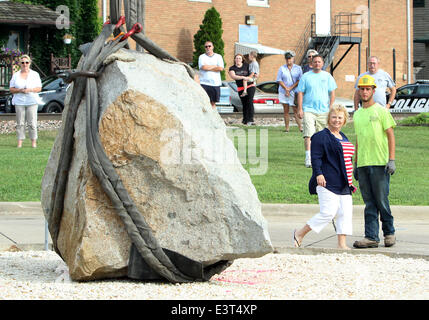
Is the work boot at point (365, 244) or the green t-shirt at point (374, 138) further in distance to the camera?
the green t-shirt at point (374, 138)

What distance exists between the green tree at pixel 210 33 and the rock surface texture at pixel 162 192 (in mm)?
30124

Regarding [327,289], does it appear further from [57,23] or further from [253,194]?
[57,23]

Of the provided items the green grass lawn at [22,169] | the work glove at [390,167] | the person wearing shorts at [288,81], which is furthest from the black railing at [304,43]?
the work glove at [390,167]

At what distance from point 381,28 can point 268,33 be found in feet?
26.1

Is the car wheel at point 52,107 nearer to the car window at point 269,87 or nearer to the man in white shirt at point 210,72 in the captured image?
the car window at point 269,87

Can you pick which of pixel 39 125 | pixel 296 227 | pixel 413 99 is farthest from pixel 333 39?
pixel 296 227

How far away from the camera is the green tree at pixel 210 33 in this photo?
35.3 m

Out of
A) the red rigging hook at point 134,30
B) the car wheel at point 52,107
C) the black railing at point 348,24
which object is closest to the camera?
the red rigging hook at point 134,30

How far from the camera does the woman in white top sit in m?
15.6

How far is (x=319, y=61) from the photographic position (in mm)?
12539

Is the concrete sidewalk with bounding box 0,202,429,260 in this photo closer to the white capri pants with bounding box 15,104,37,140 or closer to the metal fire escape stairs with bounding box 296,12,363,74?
the white capri pants with bounding box 15,104,37,140

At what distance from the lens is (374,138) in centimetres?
802

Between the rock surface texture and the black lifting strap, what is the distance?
6 cm

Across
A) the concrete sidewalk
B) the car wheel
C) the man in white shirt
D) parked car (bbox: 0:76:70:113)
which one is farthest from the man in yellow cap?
the car wheel
